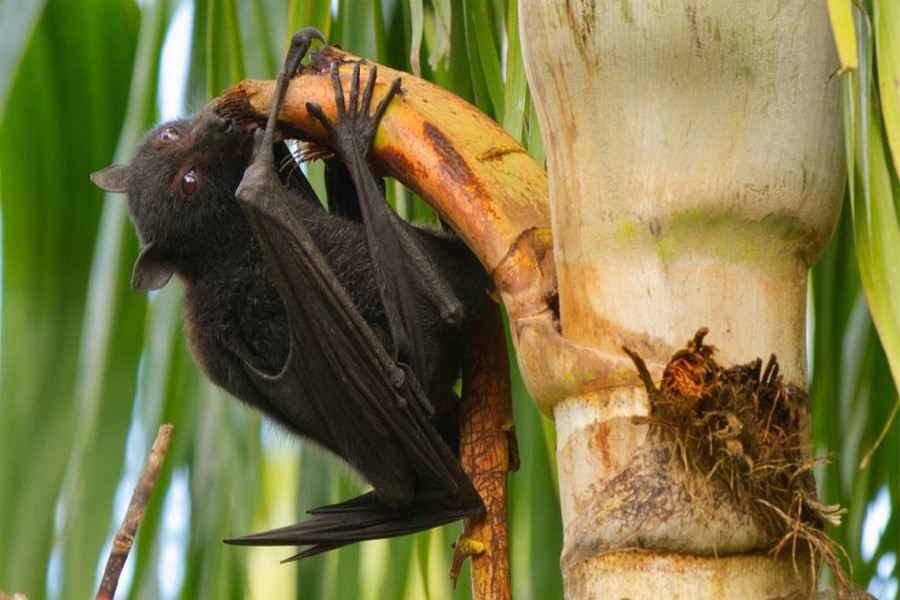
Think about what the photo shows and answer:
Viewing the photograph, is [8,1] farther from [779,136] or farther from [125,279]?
[779,136]

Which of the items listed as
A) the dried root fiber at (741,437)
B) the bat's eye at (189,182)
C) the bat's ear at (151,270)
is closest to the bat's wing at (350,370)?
the bat's ear at (151,270)

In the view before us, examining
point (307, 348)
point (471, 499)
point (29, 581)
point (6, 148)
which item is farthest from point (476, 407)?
point (6, 148)

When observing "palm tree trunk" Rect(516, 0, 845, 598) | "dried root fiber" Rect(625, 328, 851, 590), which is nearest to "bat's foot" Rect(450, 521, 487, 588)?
"palm tree trunk" Rect(516, 0, 845, 598)

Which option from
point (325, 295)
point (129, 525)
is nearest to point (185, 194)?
point (325, 295)

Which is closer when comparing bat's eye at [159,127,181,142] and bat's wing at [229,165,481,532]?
bat's wing at [229,165,481,532]

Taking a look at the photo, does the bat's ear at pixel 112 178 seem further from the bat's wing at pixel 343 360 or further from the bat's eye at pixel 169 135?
the bat's wing at pixel 343 360

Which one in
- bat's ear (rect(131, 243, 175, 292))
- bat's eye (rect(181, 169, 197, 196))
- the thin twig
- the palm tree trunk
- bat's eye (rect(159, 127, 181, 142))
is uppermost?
bat's eye (rect(159, 127, 181, 142))

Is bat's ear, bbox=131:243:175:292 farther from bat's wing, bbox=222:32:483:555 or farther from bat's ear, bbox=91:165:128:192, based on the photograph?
bat's wing, bbox=222:32:483:555

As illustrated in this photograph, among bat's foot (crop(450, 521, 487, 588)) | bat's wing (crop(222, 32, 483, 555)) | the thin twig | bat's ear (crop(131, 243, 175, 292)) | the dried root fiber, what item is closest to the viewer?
the dried root fiber

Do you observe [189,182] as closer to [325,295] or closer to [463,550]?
[325,295]
